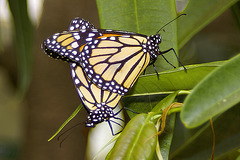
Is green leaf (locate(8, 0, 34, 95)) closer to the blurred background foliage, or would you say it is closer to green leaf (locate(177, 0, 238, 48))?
the blurred background foliage

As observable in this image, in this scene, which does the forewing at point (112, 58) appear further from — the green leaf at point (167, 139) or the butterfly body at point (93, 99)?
the green leaf at point (167, 139)

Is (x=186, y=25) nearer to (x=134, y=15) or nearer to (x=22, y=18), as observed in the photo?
(x=134, y=15)

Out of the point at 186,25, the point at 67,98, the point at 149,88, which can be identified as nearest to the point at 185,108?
the point at 149,88

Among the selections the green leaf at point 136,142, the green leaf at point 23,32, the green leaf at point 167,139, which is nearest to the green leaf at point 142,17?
the green leaf at point 167,139

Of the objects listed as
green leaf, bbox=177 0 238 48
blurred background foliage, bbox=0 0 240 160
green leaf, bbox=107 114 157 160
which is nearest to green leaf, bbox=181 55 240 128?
green leaf, bbox=107 114 157 160

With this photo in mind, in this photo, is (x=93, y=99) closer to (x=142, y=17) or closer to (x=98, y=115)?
(x=98, y=115)
